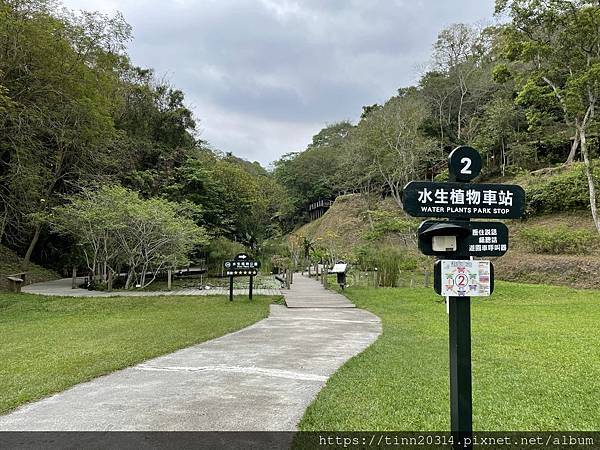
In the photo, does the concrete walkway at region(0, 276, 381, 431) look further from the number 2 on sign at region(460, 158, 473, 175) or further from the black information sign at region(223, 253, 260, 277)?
the black information sign at region(223, 253, 260, 277)

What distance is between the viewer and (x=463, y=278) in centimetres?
245

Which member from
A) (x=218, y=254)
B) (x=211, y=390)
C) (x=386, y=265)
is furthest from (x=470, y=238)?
(x=218, y=254)

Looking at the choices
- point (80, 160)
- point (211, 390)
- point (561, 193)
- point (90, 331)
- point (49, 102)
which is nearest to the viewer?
point (211, 390)

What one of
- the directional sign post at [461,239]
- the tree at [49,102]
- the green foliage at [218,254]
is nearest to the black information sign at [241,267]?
the tree at [49,102]

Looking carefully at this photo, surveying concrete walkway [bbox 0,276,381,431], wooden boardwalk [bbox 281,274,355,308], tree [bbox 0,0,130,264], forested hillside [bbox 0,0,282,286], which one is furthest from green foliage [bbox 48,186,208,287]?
concrete walkway [bbox 0,276,381,431]

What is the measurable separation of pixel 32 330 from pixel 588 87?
1630 cm

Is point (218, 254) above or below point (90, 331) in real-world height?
above

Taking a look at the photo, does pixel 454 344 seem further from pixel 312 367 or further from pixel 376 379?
pixel 312 367

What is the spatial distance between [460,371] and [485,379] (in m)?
1.94

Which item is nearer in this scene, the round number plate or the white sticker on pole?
the white sticker on pole

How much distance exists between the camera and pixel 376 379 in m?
4.02

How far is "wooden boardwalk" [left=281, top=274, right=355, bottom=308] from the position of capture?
10602 millimetres

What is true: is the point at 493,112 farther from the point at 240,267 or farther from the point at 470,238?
the point at 470,238

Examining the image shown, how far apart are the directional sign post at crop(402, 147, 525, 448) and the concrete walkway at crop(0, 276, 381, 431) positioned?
119 cm
